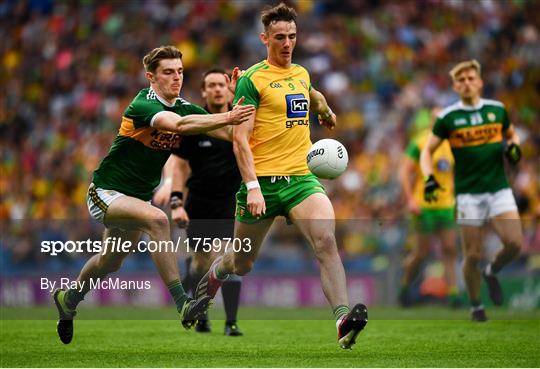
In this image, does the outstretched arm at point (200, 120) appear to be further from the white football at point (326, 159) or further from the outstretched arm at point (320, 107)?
the outstretched arm at point (320, 107)

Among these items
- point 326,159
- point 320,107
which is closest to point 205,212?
point 320,107

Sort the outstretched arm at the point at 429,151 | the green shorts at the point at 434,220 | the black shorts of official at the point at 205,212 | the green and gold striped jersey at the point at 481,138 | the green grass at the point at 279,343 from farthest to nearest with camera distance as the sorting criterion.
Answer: the green shorts at the point at 434,220
the outstretched arm at the point at 429,151
the green and gold striped jersey at the point at 481,138
the black shorts of official at the point at 205,212
the green grass at the point at 279,343

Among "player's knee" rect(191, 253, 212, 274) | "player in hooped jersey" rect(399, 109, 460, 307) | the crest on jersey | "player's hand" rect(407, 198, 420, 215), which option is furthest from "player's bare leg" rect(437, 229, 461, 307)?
the crest on jersey

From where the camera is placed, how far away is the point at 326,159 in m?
8.83

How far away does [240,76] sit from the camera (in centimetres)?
897

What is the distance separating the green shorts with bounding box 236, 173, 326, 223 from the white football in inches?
4.9

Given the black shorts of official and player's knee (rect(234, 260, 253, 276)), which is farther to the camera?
the black shorts of official

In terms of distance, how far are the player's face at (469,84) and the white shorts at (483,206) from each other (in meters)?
1.13

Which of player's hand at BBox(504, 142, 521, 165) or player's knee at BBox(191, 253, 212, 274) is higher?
player's hand at BBox(504, 142, 521, 165)

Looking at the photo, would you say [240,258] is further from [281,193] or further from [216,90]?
[216,90]

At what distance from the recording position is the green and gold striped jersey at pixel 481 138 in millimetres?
12297

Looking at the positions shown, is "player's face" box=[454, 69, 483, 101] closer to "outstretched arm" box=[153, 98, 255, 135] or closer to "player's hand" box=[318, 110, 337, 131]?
"player's hand" box=[318, 110, 337, 131]

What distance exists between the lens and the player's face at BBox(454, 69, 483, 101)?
1234 cm

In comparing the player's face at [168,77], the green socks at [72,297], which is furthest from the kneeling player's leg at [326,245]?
the green socks at [72,297]
